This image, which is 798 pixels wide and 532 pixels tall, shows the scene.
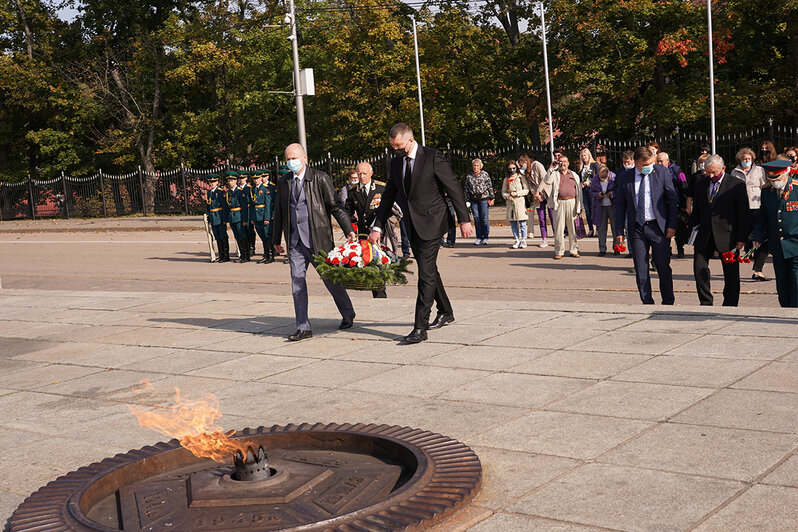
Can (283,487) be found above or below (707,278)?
below

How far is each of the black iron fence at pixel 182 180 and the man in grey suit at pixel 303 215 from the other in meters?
16.9

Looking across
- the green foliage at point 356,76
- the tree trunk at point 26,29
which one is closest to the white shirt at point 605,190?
the green foliage at point 356,76

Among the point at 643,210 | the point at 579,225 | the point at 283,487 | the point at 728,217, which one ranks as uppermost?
the point at 643,210

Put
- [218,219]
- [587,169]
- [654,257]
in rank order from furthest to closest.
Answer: [218,219]
[587,169]
[654,257]

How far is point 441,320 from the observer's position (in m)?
8.21

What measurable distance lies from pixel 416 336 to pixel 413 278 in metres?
6.57

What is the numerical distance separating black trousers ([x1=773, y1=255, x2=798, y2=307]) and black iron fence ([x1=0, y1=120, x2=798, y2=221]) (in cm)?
1693

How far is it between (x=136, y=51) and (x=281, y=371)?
134 feet

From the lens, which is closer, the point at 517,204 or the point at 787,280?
the point at 787,280

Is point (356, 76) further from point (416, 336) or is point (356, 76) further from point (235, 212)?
point (416, 336)

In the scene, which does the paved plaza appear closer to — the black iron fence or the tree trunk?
the black iron fence

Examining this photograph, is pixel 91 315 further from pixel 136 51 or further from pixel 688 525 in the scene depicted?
pixel 136 51

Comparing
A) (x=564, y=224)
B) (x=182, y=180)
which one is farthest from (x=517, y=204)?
(x=182, y=180)

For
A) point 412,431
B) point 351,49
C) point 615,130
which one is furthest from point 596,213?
point 351,49
